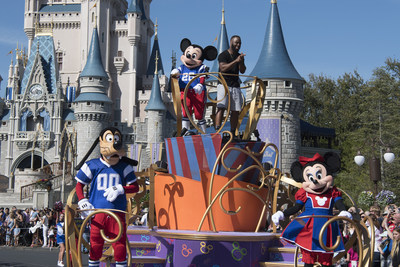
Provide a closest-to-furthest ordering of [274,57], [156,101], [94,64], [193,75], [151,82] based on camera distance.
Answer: [193,75] < [274,57] < [156,101] < [94,64] < [151,82]

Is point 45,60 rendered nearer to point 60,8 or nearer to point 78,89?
point 78,89

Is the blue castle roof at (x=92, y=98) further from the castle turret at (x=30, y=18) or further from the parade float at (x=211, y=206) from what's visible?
the parade float at (x=211, y=206)

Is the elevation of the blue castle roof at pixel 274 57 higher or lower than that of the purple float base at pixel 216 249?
higher

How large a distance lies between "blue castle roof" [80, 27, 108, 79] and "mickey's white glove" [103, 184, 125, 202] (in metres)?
34.6

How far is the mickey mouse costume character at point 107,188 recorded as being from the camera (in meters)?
4.80

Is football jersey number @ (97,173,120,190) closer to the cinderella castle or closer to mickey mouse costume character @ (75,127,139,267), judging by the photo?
mickey mouse costume character @ (75,127,139,267)

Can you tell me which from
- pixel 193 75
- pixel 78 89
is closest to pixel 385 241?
pixel 193 75

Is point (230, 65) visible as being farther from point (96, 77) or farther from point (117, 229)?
point (96, 77)

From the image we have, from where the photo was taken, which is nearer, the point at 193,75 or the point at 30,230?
the point at 193,75

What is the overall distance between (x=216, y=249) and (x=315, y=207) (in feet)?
3.07

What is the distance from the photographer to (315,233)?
445 centimetres

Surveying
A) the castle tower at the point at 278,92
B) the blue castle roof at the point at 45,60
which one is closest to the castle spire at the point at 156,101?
the blue castle roof at the point at 45,60

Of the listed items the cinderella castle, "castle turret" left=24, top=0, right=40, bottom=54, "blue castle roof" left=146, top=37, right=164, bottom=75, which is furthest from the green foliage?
"castle turret" left=24, top=0, right=40, bottom=54

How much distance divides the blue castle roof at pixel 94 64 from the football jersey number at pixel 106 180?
34.5m
